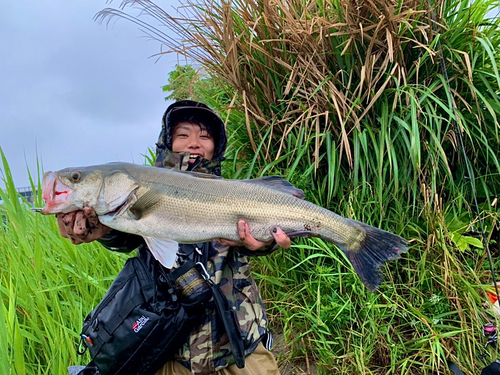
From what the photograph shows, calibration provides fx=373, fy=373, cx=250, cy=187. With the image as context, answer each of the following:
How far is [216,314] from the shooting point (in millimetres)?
1968

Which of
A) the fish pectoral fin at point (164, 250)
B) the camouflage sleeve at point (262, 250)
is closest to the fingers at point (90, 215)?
the fish pectoral fin at point (164, 250)

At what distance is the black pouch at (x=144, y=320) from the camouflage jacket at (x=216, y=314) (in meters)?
0.10

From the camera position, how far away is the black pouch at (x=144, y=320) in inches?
69.4

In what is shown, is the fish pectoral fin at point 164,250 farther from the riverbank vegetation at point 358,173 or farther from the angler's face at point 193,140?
the riverbank vegetation at point 358,173

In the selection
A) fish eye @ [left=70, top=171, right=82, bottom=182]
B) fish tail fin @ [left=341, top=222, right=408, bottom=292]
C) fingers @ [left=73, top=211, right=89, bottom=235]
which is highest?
fish eye @ [left=70, top=171, right=82, bottom=182]

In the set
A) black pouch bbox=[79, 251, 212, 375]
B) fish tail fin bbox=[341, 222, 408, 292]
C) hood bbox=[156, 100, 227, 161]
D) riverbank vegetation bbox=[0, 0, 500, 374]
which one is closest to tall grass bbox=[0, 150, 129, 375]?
riverbank vegetation bbox=[0, 0, 500, 374]

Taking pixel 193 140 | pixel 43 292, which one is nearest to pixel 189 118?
pixel 193 140

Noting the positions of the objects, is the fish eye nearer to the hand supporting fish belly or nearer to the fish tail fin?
the hand supporting fish belly

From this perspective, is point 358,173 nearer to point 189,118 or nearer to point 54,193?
point 189,118

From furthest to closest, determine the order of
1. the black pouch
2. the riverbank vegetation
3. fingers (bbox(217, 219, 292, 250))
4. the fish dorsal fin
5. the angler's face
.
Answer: the riverbank vegetation
the angler's face
the fish dorsal fin
fingers (bbox(217, 219, 292, 250))
the black pouch

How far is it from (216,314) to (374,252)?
0.92 m

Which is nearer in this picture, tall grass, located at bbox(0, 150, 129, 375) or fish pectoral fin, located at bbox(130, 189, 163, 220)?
fish pectoral fin, located at bbox(130, 189, 163, 220)

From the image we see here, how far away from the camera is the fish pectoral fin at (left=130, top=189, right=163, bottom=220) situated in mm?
1961

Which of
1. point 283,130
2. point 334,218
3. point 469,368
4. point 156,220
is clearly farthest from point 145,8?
point 469,368
